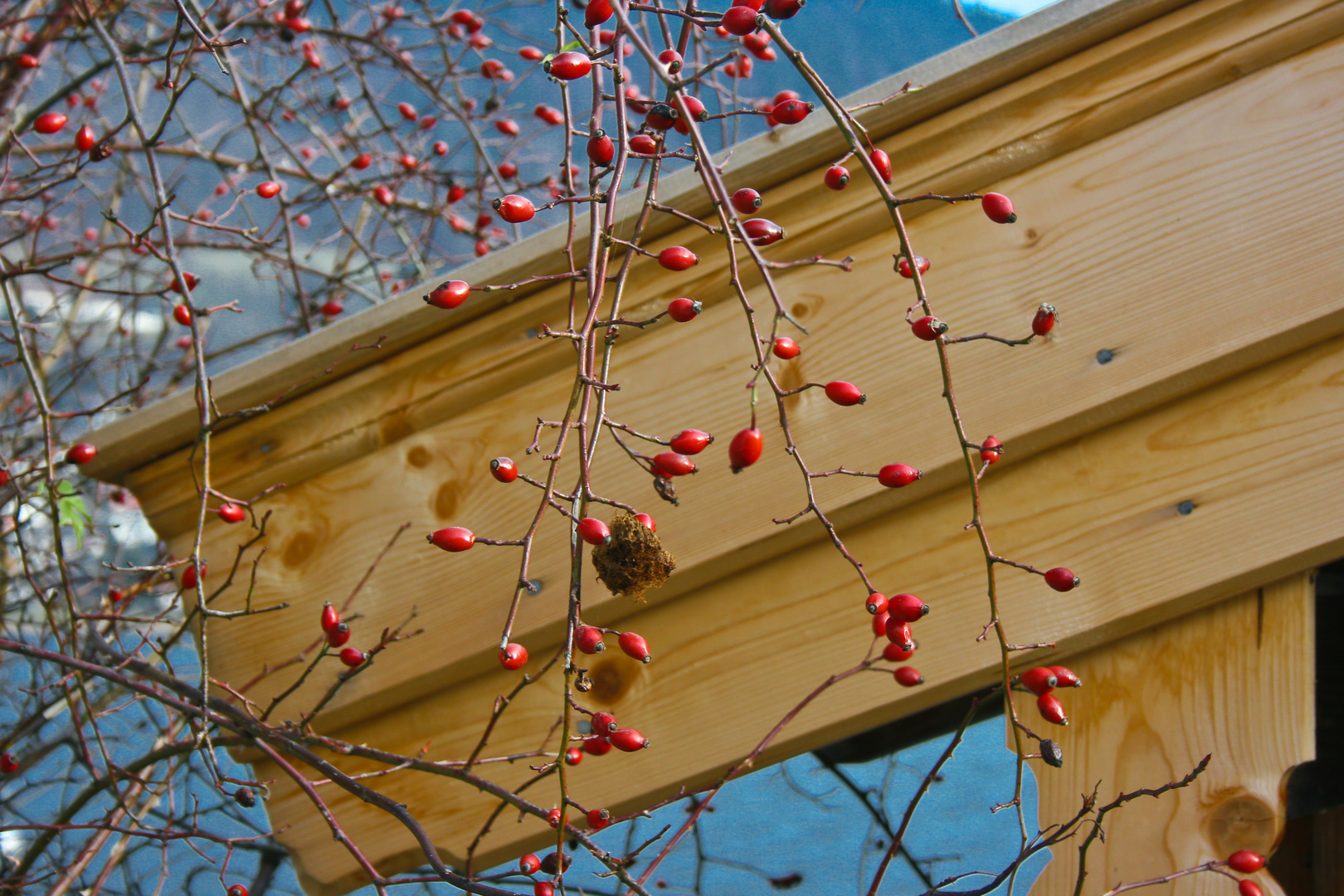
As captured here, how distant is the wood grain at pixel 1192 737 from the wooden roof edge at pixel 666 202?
53 cm

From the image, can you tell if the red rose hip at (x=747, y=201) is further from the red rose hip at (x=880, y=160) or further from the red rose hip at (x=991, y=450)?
the red rose hip at (x=991, y=450)

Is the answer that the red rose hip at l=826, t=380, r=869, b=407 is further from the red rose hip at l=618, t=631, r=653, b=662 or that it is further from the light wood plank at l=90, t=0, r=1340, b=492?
the light wood plank at l=90, t=0, r=1340, b=492

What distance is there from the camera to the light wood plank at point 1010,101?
2.86 feet

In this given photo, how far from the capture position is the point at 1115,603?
0.86m

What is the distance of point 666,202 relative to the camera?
938 millimetres

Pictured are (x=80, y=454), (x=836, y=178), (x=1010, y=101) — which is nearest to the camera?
(x=836, y=178)

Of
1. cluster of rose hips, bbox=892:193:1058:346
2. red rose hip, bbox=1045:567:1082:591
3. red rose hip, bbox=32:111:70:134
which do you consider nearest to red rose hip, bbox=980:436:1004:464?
cluster of rose hips, bbox=892:193:1058:346

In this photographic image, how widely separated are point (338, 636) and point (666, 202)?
0.53 metres

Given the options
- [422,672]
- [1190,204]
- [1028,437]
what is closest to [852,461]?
[1028,437]

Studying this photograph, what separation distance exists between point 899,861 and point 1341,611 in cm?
70

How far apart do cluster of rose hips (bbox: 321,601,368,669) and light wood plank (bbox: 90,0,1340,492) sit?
303 millimetres

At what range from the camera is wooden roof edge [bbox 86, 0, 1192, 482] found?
0.89 m

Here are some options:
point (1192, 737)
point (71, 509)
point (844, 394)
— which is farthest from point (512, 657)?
point (71, 509)

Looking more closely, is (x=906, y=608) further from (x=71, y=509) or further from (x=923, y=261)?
(x=71, y=509)
